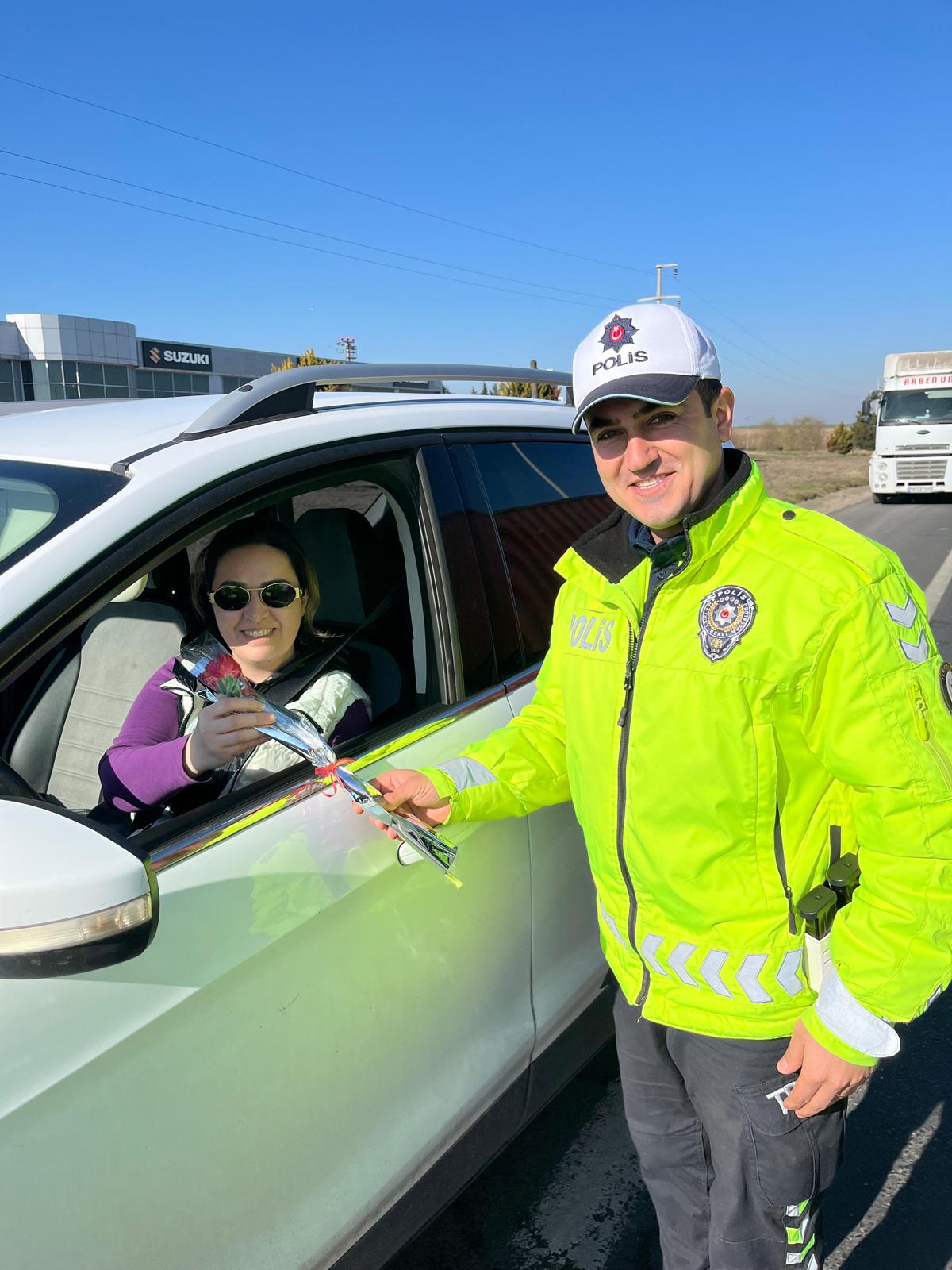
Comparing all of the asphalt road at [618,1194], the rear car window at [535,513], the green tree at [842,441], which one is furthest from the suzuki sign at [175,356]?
the asphalt road at [618,1194]

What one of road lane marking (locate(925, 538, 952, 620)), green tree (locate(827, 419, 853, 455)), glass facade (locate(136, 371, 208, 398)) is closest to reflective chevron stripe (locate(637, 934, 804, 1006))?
road lane marking (locate(925, 538, 952, 620))

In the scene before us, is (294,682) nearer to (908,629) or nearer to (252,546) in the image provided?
(252,546)

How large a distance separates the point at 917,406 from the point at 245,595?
2357cm

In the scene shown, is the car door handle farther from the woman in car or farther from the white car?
the woman in car

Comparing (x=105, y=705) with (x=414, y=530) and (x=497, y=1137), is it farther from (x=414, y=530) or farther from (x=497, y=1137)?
(x=497, y=1137)

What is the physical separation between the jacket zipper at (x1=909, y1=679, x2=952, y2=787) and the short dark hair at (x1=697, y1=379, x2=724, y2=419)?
Answer: 0.54 m

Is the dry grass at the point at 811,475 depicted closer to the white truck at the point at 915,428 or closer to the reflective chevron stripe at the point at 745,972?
the white truck at the point at 915,428

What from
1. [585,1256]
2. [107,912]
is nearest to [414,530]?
[107,912]

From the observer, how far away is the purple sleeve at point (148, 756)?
177 cm

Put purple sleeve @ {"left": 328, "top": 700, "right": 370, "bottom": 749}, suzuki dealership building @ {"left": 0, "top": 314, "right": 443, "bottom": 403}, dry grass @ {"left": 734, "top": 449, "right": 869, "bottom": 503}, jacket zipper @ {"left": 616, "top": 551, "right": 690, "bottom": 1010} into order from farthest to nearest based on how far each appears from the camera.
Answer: suzuki dealership building @ {"left": 0, "top": 314, "right": 443, "bottom": 403} → dry grass @ {"left": 734, "top": 449, "right": 869, "bottom": 503} → purple sleeve @ {"left": 328, "top": 700, "right": 370, "bottom": 749} → jacket zipper @ {"left": 616, "top": 551, "right": 690, "bottom": 1010}

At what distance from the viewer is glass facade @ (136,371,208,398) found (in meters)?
48.0

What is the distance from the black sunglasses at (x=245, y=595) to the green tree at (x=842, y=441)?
185 ft

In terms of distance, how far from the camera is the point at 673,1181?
72.3 inches

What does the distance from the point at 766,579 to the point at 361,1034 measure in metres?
0.96
